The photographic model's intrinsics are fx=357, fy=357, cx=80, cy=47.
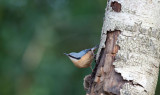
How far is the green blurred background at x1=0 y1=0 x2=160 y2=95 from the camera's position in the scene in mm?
7508

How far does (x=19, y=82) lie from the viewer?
7.46m

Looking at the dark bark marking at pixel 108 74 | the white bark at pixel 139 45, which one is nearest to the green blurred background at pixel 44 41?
the dark bark marking at pixel 108 74

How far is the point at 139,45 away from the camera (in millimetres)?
2639

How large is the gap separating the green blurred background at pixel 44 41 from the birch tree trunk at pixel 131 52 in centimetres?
459

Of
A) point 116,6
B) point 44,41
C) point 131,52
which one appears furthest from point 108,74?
point 44,41

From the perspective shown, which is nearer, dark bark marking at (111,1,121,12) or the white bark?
the white bark

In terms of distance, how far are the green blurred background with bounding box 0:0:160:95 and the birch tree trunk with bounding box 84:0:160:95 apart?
4593mm

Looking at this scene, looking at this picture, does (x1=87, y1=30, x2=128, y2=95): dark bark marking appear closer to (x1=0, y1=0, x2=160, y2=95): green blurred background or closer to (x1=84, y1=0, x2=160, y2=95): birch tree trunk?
(x1=84, y1=0, x2=160, y2=95): birch tree trunk

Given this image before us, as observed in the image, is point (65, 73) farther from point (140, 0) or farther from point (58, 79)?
point (140, 0)

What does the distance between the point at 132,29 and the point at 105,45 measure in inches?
10.0

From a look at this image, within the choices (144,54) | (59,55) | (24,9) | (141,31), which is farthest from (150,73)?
(24,9)

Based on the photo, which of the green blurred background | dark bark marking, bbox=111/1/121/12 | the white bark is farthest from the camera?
the green blurred background

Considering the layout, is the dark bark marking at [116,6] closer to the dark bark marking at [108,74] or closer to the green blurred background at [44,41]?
the dark bark marking at [108,74]

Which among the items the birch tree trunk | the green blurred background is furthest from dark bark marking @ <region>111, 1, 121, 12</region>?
the green blurred background
